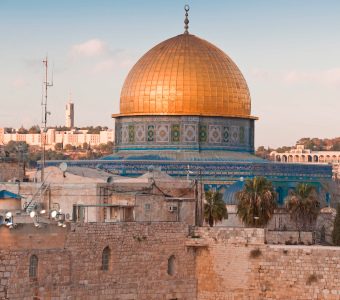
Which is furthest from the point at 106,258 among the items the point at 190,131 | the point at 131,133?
the point at 131,133

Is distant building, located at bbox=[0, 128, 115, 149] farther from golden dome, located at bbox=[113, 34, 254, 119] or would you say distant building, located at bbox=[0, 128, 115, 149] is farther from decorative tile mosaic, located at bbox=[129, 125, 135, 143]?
golden dome, located at bbox=[113, 34, 254, 119]

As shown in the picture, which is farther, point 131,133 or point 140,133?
point 131,133

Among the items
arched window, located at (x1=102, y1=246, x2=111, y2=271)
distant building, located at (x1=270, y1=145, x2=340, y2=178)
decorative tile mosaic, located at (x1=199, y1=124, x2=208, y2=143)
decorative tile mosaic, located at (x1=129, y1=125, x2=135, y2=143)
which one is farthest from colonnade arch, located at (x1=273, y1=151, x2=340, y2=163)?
arched window, located at (x1=102, y1=246, x2=111, y2=271)

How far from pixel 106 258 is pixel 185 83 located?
23.4 metres

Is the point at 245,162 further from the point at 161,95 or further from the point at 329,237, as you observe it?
the point at 329,237

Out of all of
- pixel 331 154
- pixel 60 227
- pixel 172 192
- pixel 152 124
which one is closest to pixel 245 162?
pixel 152 124

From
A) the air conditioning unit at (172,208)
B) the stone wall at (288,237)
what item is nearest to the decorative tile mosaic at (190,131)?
the stone wall at (288,237)

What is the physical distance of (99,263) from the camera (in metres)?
25.9

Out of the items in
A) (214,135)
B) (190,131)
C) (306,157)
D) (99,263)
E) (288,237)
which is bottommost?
(99,263)

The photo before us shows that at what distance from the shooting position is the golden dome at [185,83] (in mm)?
49062

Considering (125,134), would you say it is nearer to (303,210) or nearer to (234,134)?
(234,134)

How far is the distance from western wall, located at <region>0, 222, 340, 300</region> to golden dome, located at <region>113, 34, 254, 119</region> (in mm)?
21187

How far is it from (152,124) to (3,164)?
10.5 metres

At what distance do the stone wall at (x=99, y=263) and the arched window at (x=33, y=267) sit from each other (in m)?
0.07
